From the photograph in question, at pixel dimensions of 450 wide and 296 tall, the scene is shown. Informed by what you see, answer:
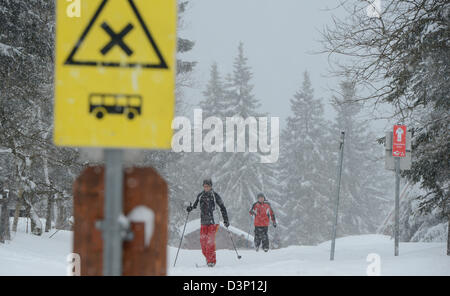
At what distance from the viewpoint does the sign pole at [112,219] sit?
1683 mm

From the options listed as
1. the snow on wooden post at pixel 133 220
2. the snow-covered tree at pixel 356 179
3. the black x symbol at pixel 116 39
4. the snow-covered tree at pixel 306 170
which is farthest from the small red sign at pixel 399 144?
the snow-covered tree at pixel 356 179

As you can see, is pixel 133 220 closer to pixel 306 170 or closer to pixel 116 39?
pixel 116 39

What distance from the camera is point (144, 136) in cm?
177

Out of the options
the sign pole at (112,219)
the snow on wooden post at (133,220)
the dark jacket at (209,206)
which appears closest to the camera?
the sign pole at (112,219)

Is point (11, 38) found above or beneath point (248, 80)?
beneath

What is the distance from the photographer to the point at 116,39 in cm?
179

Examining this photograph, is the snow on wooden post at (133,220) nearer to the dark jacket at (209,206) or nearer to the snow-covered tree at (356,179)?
the dark jacket at (209,206)

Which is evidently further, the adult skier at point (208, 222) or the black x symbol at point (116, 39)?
the adult skier at point (208, 222)

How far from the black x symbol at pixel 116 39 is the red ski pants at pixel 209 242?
10.6m

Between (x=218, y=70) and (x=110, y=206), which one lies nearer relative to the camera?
(x=110, y=206)
